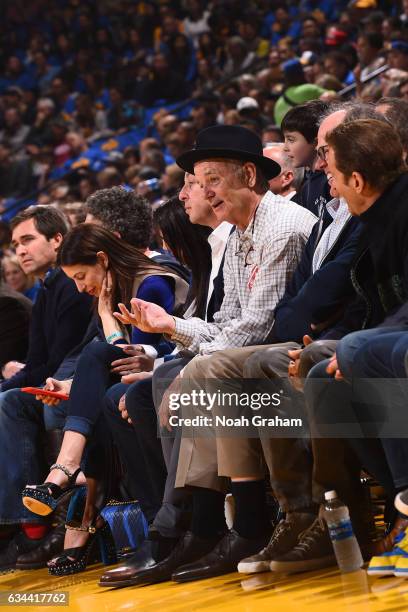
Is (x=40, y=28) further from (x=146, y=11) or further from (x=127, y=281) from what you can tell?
(x=127, y=281)

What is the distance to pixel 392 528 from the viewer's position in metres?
2.67

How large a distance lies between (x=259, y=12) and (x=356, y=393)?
10.1m

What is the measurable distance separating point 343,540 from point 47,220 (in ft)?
8.74

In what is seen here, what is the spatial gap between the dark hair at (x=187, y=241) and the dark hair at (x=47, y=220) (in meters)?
0.81

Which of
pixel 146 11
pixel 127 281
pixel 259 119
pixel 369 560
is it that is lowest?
pixel 369 560

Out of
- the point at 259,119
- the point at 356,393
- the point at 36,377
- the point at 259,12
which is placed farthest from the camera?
the point at 259,12

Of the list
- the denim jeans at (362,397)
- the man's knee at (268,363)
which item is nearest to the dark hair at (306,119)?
the man's knee at (268,363)

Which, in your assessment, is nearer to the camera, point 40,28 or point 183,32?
point 183,32

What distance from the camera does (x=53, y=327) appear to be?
4.39 metres

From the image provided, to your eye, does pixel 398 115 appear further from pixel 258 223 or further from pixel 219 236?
pixel 219 236

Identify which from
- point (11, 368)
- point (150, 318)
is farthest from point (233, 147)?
point (11, 368)

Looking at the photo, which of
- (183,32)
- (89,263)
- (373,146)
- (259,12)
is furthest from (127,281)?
(183,32)

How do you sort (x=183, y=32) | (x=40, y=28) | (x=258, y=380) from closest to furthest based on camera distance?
(x=258, y=380) → (x=183, y=32) → (x=40, y=28)

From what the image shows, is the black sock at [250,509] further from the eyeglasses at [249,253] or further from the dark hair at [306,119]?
the dark hair at [306,119]
